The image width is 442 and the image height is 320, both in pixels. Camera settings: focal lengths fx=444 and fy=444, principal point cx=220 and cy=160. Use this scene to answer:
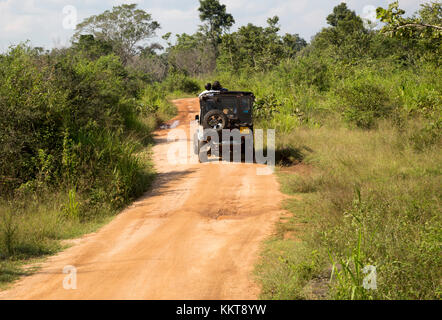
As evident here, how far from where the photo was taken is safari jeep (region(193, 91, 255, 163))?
11789mm

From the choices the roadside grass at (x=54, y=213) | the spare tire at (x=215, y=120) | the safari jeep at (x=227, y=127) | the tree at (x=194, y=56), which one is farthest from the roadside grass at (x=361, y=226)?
the tree at (x=194, y=56)

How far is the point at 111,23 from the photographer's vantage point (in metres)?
39.8

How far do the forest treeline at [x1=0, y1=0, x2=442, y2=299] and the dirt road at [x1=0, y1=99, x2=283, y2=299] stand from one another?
0.35 meters

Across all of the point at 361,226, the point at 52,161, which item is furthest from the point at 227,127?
the point at 361,226

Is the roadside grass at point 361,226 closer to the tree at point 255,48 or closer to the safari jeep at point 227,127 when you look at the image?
the safari jeep at point 227,127

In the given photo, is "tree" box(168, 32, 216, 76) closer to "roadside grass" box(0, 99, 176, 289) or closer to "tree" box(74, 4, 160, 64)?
"tree" box(74, 4, 160, 64)

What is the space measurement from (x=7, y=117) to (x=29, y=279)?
4505 millimetres

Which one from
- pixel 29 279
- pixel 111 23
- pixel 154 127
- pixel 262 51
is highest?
pixel 111 23

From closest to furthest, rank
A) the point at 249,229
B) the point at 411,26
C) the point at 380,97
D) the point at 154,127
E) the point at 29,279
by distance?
the point at 29,279
the point at 249,229
the point at 411,26
the point at 380,97
the point at 154,127

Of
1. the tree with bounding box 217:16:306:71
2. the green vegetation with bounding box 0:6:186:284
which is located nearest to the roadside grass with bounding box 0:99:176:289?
the green vegetation with bounding box 0:6:186:284

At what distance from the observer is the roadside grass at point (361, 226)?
4.18 meters

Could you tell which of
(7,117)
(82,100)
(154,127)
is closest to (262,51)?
(154,127)

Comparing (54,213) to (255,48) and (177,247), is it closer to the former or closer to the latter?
(177,247)
